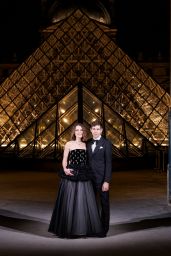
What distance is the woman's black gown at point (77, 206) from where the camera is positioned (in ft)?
20.5

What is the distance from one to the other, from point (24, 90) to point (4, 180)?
9.41 meters

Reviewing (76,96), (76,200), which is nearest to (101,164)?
(76,200)

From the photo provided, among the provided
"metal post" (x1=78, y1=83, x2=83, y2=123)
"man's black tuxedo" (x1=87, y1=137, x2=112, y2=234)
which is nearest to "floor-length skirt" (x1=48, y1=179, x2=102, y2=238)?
"man's black tuxedo" (x1=87, y1=137, x2=112, y2=234)

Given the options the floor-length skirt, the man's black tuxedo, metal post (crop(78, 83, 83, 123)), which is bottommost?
the floor-length skirt

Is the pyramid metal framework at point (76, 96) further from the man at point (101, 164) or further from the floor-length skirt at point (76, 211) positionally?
the floor-length skirt at point (76, 211)

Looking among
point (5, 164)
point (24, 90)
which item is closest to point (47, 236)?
point (5, 164)

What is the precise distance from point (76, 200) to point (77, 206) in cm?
8

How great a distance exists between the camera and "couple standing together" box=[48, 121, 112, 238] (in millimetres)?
6246

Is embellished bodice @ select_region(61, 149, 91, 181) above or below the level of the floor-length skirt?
above

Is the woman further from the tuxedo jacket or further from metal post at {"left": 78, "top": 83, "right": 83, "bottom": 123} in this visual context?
metal post at {"left": 78, "top": 83, "right": 83, "bottom": 123}

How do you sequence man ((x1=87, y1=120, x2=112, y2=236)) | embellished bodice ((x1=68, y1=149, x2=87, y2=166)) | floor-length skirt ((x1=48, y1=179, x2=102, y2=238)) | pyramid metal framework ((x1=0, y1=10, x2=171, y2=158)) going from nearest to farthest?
floor-length skirt ((x1=48, y1=179, x2=102, y2=238))
embellished bodice ((x1=68, y1=149, x2=87, y2=166))
man ((x1=87, y1=120, x2=112, y2=236))
pyramid metal framework ((x1=0, y1=10, x2=171, y2=158))

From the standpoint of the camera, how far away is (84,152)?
6480 mm

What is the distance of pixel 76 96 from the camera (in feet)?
73.6

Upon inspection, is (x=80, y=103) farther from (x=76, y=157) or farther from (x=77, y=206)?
(x=77, y=206)
